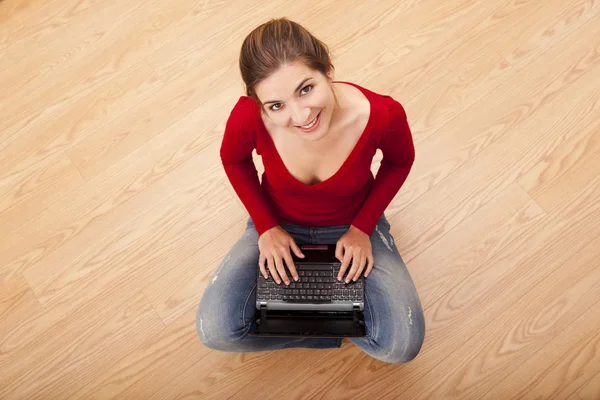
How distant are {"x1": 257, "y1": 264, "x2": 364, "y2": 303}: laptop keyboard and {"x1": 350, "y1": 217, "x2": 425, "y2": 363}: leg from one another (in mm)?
46

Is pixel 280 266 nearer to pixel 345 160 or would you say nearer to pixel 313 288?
pixel 313 288

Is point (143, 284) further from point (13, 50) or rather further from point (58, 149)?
point (13, 50)

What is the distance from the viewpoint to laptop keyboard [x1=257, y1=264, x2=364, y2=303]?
1.22m

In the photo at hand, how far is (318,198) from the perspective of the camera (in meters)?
1.18

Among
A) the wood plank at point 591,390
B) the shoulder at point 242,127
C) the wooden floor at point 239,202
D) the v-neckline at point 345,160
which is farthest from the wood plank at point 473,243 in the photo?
the shoulder at point 242,127

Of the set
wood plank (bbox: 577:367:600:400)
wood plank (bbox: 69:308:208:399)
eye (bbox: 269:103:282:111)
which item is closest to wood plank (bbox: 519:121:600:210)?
wood plank (bbox: 577:367:600:400)

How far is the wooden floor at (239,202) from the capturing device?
1.42 metres

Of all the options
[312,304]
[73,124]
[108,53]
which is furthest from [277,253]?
[108,53]

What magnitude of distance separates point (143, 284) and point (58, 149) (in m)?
0.56

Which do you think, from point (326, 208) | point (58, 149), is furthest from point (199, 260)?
point (58, 149)

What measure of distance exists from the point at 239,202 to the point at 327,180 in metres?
0.55

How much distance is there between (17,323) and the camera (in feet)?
4.97

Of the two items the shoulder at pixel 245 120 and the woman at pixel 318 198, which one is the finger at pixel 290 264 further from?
the shoulder at pixel 245 120

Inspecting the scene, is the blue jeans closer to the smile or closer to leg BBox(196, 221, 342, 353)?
leg BBox(196, 221, 342, 353)
